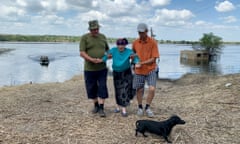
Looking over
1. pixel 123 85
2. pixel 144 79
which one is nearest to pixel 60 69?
pixel 123 85

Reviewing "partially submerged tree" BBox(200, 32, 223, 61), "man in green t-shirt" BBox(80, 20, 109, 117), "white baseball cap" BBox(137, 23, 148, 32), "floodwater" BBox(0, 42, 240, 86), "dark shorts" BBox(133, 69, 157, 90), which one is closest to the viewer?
"white baseball cap" BBox(137, 23, 148, 32)

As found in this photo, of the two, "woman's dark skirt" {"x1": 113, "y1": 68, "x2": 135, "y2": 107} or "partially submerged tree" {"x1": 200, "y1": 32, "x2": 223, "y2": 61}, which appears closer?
"woman's dark skirt" {"x1": 113, "y1": 68, "x2": 135, "y2": 107}

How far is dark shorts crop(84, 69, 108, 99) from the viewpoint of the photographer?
5.41 m

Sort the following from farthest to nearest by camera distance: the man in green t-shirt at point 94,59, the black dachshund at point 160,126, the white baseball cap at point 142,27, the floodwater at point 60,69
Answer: the floodwater at point 60,69 < the man in green t-shirt at point 94,59 < the white baseball cap at point 142,27 < the black dachshund at point 160,126

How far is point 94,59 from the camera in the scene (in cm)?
515

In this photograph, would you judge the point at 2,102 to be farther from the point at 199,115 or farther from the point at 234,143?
the point at 234,143

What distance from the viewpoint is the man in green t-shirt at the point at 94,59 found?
17.0 feet

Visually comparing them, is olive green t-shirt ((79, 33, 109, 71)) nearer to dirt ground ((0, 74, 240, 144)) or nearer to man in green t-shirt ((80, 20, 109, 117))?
man in green t-shirt ((80, 20, 109, 117))

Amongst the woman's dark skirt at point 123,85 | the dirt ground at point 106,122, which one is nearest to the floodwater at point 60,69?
the dirt ground at point 106,122

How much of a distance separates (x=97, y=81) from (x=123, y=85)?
504mm

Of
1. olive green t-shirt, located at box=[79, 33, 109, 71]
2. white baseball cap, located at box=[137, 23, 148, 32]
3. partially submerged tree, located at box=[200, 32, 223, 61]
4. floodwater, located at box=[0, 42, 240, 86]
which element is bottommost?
floodwater, located at box=[0, 42, 240, 86]

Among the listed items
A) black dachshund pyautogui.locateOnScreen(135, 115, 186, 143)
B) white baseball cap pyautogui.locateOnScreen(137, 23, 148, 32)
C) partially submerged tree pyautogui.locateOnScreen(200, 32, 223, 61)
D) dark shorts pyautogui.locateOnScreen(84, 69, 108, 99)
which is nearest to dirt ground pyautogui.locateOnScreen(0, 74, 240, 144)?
black dachshund pyautogui.locateOnScreen(135, 115, 186, 143)

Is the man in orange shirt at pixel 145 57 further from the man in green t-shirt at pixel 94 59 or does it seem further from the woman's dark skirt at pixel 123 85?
the man in green t-shirt at pixel 94 59

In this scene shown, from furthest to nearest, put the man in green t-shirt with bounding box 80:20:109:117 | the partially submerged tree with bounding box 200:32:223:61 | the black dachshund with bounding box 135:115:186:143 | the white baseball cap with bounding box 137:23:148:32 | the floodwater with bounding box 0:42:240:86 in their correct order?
1. the partially submerged tree with bounding box 200:32:223:61
2. the floodwater with bounding box 0:42:240:86
3. the man in green t-shirt with bounding box 80:20:109:117
4. the white baseball cap with bounding box 137:23:148:32
5. the black dachshund with bounding box 135:115:186:143
